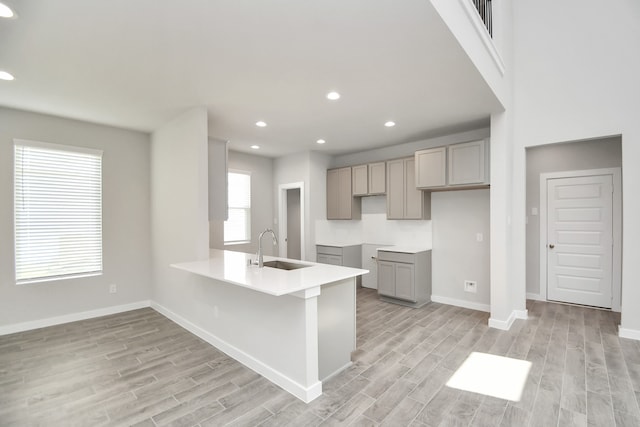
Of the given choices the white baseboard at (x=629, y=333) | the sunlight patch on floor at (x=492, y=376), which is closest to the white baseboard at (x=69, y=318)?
the sunlight patch on floor at (x=492, y=376)

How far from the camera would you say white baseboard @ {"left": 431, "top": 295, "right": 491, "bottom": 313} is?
4318mm

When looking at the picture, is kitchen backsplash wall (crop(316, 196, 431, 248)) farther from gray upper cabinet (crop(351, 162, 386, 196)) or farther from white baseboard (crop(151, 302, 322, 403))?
white baseboard (crop(151, 302, 322, 403))

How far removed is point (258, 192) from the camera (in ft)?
19.8

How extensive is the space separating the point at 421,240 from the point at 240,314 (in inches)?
129

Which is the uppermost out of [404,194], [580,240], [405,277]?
[404,194]

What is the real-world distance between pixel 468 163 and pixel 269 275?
10.2 ft

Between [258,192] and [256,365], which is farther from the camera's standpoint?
[258,192]

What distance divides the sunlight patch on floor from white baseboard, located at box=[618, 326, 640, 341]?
1.58 meters

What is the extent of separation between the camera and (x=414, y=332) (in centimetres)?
354

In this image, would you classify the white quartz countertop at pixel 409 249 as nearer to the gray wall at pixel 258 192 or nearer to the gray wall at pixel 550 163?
the gray wall at pixel 550 163

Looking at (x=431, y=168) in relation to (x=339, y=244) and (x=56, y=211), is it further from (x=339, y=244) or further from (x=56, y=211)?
(x=56, y=211)

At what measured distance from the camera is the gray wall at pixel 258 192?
5.73m

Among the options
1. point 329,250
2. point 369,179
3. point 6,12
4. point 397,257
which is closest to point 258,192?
point 329,250

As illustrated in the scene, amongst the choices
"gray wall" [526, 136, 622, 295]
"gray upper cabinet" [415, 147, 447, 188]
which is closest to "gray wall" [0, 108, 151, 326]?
"gray upper cabinet" [415, 147, 447, 188]
